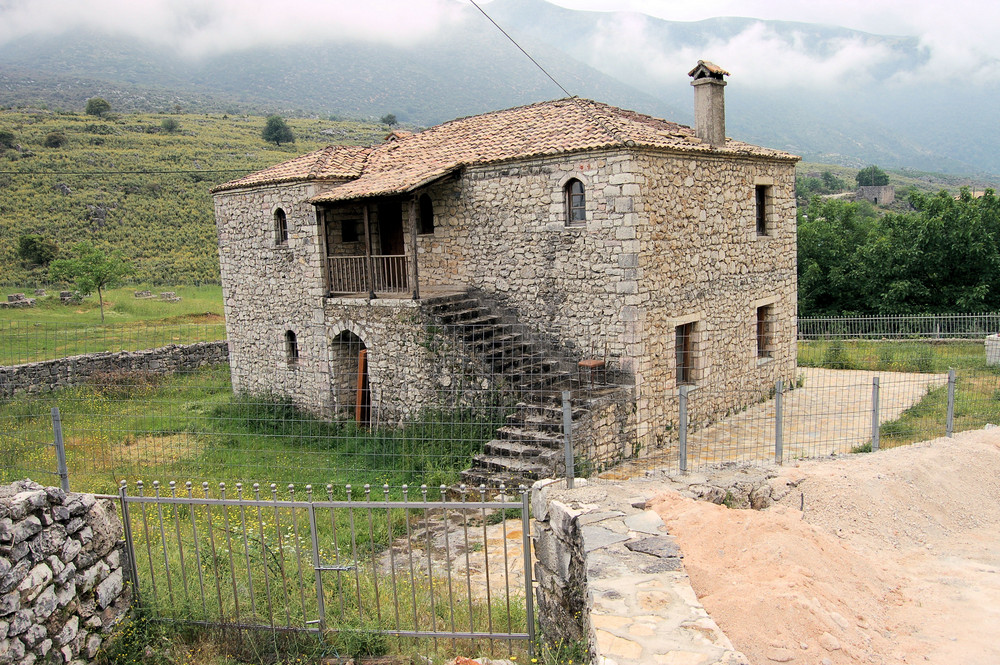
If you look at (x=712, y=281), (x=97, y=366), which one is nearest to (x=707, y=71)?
(x=712, y=281)

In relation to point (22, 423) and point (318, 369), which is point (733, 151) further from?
point (22, 423)

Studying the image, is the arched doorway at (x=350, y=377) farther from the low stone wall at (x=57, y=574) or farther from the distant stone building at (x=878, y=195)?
the distant stone building at (x=878, y=195)

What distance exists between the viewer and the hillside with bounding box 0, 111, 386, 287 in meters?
34.5

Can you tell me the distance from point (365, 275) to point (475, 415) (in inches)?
197

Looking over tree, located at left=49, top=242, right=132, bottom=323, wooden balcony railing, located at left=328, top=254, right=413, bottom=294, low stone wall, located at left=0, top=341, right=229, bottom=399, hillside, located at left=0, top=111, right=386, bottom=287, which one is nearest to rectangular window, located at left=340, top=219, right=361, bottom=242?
wooden balcony railing, located at left=328, top=254, right=413, bottom=294

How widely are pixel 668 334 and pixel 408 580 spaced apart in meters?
7.40

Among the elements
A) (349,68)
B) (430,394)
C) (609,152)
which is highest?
(349,68)

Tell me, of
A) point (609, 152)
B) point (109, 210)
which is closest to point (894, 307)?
point (609, 152)

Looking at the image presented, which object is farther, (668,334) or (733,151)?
(733,151)

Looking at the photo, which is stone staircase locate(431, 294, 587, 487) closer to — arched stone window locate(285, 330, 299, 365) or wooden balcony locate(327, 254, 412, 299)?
wooden balcony locate(327, 254, 412, 299)

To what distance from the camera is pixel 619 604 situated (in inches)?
181

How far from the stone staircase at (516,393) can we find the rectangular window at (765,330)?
613 cm

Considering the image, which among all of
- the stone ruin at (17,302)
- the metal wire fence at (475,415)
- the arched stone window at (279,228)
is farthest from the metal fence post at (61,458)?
the stone ruin at (17,302)

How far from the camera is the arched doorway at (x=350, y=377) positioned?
1480cm
